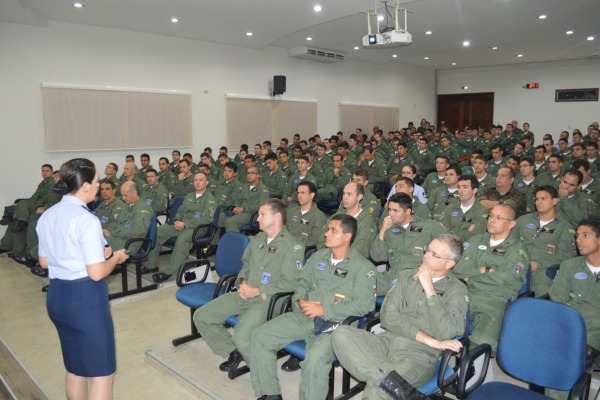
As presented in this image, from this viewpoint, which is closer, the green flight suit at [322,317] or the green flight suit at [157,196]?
the green flight suit at [322,317]

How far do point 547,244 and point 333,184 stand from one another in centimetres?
423

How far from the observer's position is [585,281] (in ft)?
9.18

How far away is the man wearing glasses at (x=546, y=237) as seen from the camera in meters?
3.60

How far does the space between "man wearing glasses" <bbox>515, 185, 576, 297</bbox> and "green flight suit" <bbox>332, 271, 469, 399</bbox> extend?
146 centimetres

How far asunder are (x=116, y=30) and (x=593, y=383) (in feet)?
30.4

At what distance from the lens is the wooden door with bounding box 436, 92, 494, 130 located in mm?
16672

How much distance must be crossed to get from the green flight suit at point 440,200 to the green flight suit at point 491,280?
1.66m

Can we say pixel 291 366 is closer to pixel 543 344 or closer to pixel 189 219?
pixel 543 344

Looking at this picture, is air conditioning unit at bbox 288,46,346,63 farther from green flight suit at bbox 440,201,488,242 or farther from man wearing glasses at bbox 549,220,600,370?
man wearing glasses at bbox 549,220,600,370

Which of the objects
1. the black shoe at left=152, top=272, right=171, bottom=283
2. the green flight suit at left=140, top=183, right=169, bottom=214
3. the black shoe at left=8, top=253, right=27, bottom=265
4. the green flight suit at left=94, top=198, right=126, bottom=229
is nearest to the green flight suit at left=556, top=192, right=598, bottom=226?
the black shoe at left=152, top=272, right=171, bottom=283

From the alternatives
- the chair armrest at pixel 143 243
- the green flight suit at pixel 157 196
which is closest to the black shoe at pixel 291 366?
the chair armrest at pixel 143 243

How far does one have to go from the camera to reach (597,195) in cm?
550

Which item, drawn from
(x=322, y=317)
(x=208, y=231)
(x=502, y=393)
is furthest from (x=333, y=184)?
(x=502, y=393)

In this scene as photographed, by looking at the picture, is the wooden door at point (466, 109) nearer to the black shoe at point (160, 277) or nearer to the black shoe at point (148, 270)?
the black shoe at point (148, 270)
